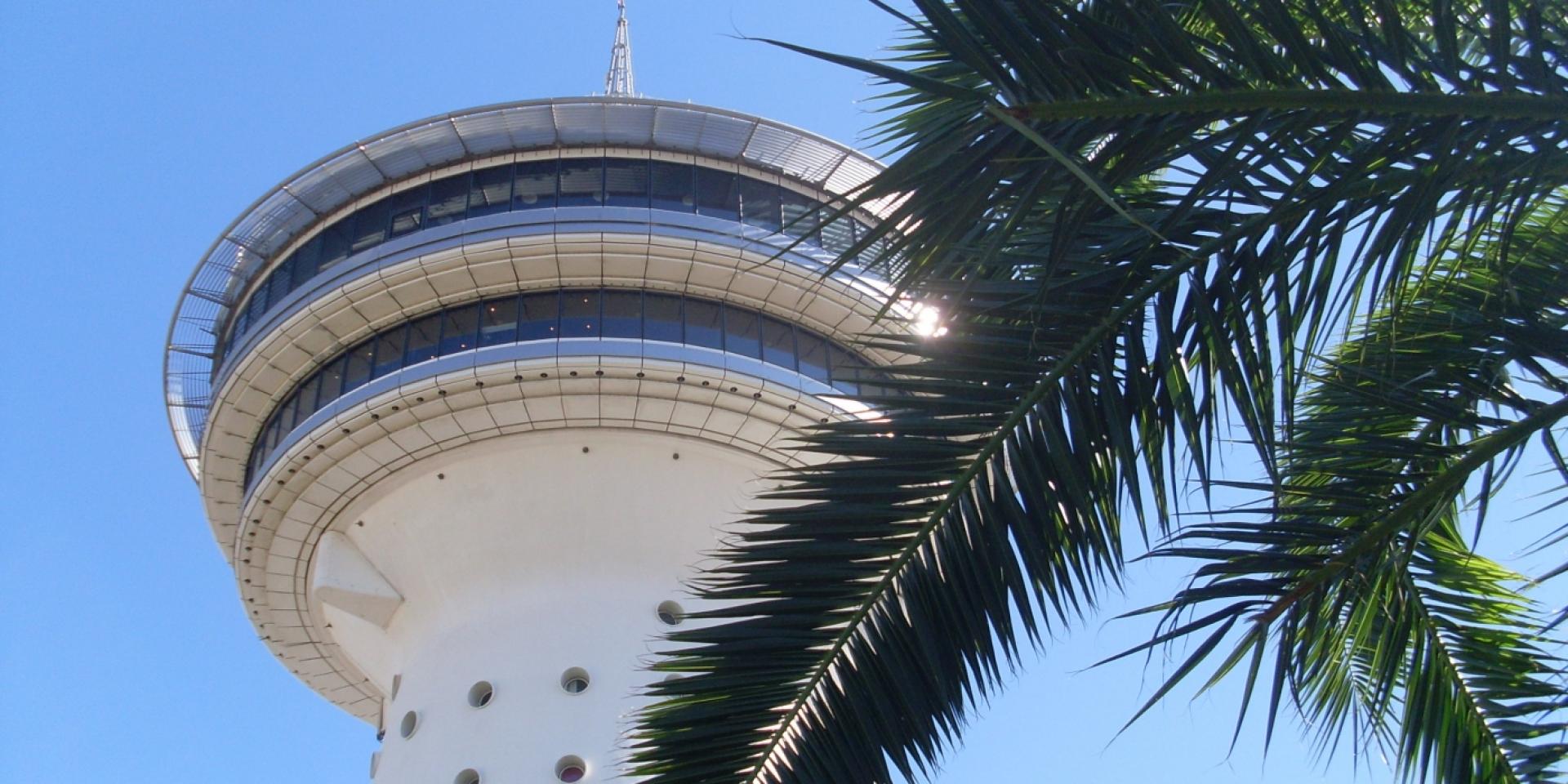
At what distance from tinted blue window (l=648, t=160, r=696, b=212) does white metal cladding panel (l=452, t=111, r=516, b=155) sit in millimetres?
1889

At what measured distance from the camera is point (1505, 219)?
513cm

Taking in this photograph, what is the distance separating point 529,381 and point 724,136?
13.6 ft

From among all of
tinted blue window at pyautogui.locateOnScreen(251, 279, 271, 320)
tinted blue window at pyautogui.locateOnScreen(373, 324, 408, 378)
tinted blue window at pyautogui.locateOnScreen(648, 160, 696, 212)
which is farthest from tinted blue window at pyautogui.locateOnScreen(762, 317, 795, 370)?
tinted blue window at pyautogui.locateOnScreen(251, 279, 271, 320)

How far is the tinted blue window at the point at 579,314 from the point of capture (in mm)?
19625

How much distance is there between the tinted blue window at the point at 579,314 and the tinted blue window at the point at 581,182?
116 cm

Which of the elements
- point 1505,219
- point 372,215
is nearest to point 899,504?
point 1505,219

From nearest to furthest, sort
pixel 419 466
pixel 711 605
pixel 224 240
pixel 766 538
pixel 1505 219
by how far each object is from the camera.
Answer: pixel 1505 219 → pixel 766 538 → pixel 711 605 → pixel 419 466 → pixel 224 240

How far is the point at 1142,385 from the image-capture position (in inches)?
224

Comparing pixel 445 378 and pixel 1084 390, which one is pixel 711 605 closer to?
pixel 445 378

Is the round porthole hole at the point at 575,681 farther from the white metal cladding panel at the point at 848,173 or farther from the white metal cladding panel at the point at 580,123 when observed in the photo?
the white metal cladding panel at the point at 848,173

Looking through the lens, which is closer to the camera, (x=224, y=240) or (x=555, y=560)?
(x=555, y=560)

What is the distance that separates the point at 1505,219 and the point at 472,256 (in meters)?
15.9

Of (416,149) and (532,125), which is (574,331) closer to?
(532,125)

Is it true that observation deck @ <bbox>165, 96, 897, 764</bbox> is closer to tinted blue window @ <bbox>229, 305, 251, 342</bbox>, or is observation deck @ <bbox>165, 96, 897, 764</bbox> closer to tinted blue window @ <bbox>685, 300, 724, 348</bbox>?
tinted blue window @ <bbox>685, 300, 724, 348</bbox>
